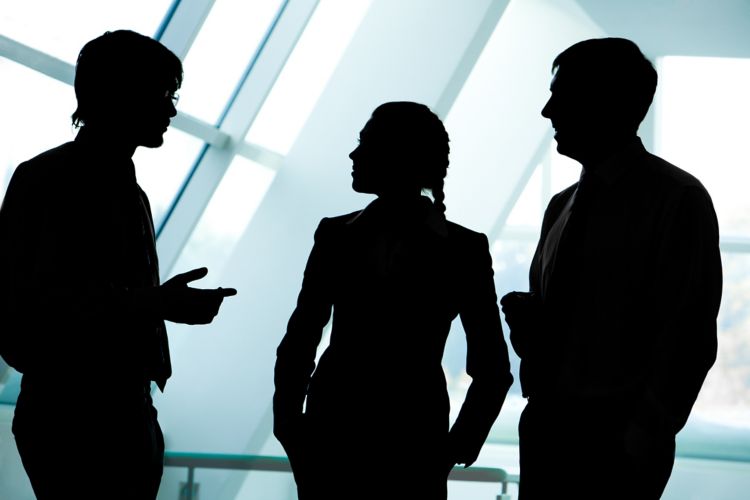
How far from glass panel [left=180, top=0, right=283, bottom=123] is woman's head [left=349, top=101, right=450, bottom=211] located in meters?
2.91

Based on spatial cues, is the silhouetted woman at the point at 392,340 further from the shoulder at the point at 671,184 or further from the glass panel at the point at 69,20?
the glass panel at the point at 69,20

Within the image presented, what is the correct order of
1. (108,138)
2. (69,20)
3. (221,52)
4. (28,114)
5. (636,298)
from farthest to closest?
1. (221,52)
2. (69,20)
3. (28,114)
4. (108,138)
5. (636,298)

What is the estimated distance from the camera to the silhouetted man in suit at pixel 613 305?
1.52m

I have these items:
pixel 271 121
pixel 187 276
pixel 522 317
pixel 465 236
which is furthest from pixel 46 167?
pixel 271 121

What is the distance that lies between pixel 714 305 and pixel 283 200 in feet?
13.5

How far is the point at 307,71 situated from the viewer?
5492 mm

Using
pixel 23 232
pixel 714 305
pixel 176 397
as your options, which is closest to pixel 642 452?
pixel 714 305

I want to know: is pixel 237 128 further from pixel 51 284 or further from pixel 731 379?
pixel 731 379

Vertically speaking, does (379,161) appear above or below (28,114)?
above

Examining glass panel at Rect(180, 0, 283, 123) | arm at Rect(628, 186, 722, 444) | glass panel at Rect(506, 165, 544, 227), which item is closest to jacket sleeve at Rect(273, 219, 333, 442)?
arm at Rect(628, 186, 722, 444)

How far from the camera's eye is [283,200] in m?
5.44

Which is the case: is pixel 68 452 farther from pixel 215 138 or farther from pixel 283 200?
pixel 283 200

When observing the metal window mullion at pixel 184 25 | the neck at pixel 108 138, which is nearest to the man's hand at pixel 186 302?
the neck at pixel 108 138

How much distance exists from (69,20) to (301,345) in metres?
2.55
